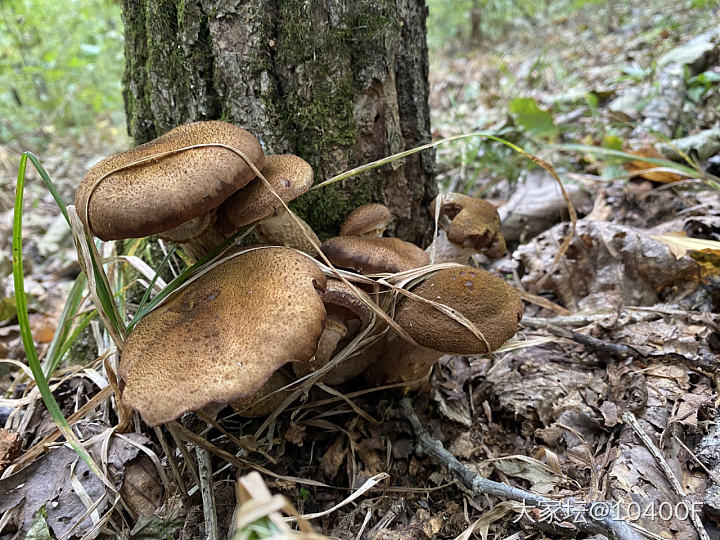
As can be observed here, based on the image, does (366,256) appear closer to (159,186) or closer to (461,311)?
(461,311)

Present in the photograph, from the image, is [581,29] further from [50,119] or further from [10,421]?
[10,421]

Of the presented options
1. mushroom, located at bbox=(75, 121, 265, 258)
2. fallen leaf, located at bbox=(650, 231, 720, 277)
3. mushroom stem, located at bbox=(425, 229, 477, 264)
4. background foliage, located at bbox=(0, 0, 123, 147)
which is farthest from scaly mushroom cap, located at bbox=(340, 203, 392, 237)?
background foliage, located at bbox=(0, 0, 123, 147)

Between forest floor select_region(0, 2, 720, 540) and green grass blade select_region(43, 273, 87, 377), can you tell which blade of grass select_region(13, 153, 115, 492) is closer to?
forest floor select_region(0, 2, 720, 540)

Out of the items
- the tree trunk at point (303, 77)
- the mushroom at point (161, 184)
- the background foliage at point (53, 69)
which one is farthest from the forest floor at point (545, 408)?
the background foliage at point (53, 69)

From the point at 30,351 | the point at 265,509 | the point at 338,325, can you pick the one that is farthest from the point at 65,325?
the point at 265,509

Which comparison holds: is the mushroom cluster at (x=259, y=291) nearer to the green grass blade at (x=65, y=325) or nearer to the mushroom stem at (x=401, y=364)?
the mushroom stem at (x=401, y=364)

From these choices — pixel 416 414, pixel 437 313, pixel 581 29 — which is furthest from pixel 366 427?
pixel 581 29
